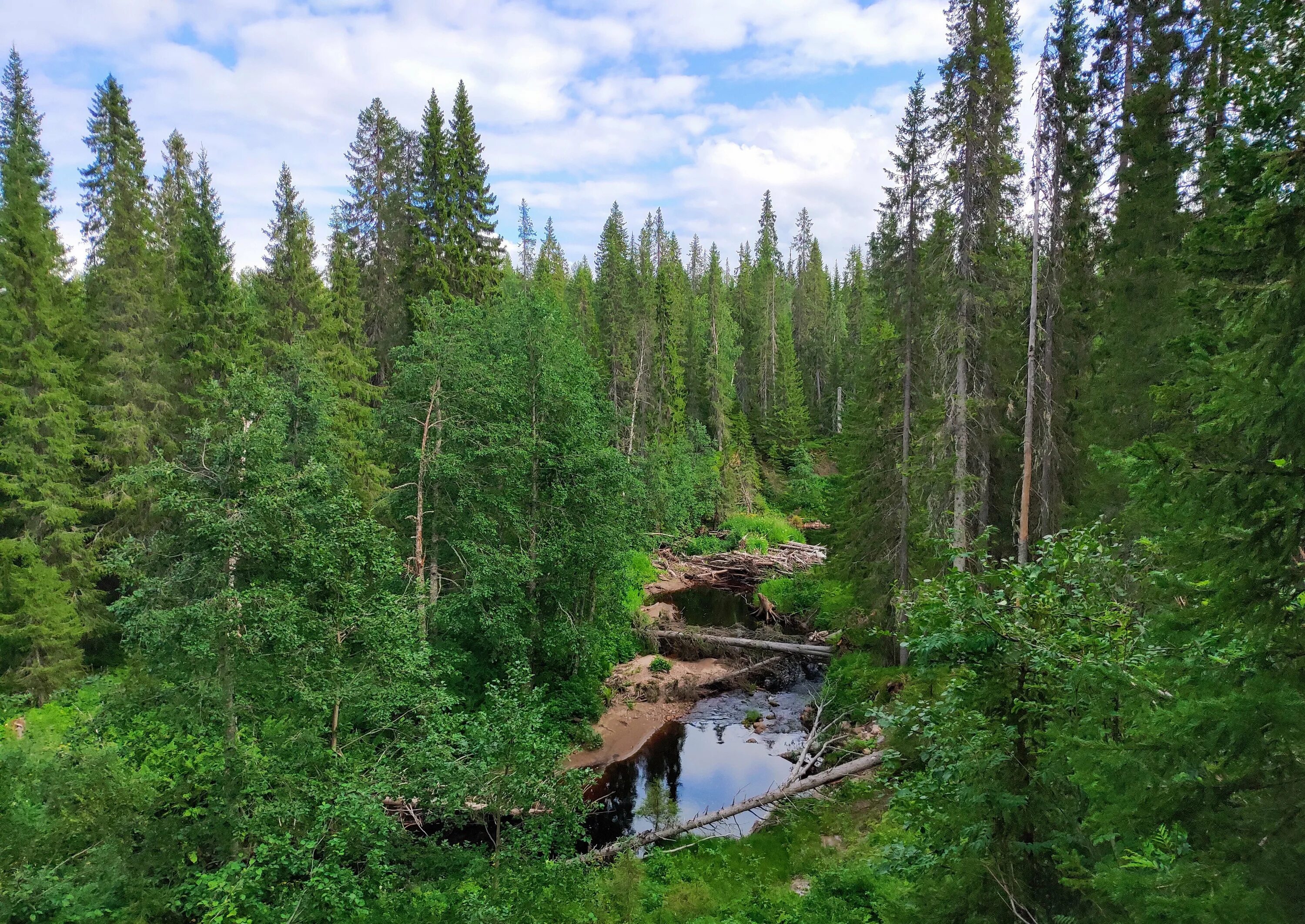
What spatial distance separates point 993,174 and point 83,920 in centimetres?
2019

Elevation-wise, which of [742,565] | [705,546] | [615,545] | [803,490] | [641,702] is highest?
[615,545]

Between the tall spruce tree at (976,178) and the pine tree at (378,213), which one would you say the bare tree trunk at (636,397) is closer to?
the pine tree at (378,213)

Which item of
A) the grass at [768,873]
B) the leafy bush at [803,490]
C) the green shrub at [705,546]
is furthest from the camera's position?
the leafy bush at [803,490]

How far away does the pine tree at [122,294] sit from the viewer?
19219 millimetres

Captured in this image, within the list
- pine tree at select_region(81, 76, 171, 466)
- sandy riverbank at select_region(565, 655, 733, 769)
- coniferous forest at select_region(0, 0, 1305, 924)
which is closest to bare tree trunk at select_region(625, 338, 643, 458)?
coniferous forest at select_region(0, 0, 1305, 924)

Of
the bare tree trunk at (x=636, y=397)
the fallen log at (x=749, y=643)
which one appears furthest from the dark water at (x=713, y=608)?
the bare tree trunk at (x=636, y=397)

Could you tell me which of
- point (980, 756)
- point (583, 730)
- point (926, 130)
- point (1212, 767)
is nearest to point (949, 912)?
point (980, 756)

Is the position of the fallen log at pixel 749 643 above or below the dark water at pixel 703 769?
above

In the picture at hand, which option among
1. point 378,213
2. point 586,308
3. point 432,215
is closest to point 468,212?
point 432,215

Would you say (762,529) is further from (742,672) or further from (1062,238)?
(1062,238)

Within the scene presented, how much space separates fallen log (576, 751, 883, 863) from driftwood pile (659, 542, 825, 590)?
16356 mm

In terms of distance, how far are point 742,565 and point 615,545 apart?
15.9 metres

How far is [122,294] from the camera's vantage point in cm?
1972

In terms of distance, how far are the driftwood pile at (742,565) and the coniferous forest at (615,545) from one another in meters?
3.73
